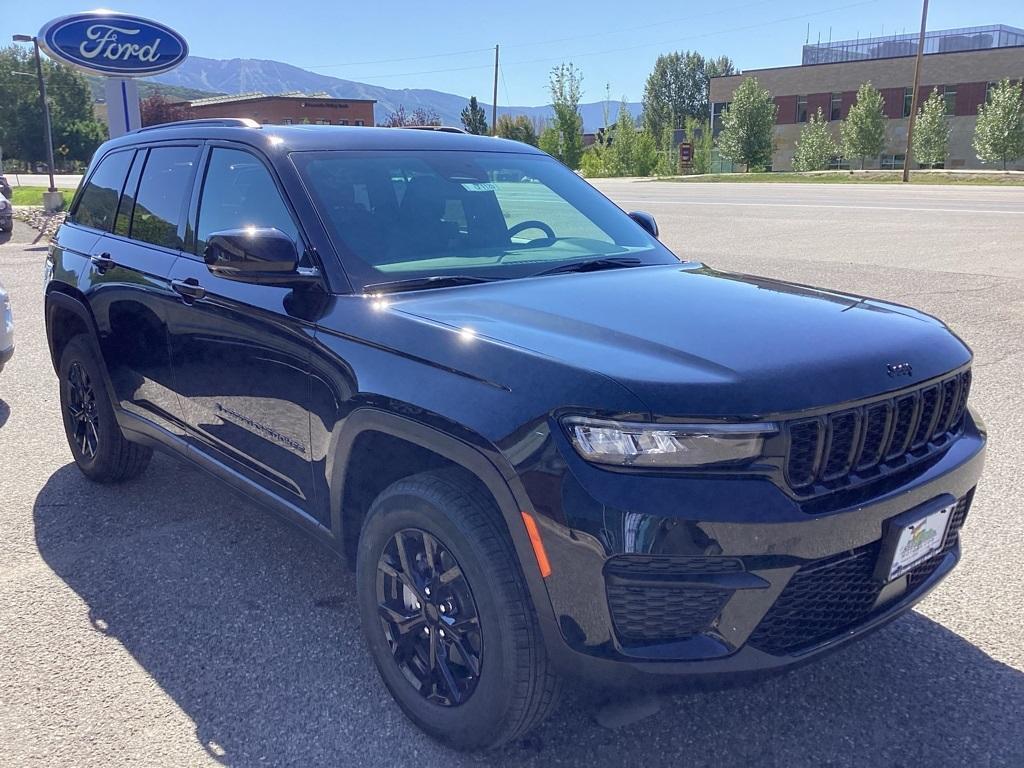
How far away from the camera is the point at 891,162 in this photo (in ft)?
204

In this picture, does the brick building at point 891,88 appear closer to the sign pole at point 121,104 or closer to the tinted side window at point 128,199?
the sign pole at point 121,104

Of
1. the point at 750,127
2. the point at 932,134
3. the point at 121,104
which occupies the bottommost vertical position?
the point at 121,104

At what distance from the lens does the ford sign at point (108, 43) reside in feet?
57.9

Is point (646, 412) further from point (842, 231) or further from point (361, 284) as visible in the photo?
point (842, 231)

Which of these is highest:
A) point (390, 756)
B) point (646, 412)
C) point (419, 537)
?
point (646, 412)

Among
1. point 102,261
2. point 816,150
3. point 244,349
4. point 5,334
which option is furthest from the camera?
point 816,150

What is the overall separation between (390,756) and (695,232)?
15881mm

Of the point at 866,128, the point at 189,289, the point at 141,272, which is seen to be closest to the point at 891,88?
the point at 866,128

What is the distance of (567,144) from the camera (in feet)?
172

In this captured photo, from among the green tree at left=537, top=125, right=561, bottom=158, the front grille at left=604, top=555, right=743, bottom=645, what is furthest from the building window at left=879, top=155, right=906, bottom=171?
the front grille at left=604, top=555, right=743, bottom=645

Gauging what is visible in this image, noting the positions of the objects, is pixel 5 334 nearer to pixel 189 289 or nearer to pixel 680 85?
pixel 189 289

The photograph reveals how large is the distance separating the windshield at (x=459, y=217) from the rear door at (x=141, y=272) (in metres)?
0.89

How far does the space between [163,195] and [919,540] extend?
3330mm

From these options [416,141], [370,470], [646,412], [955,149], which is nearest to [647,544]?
[646,412]
